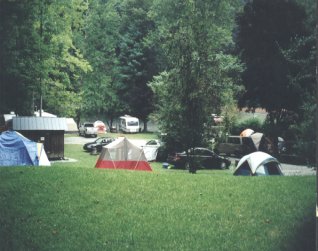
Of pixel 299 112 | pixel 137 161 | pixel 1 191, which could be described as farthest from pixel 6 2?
pixel 299 112

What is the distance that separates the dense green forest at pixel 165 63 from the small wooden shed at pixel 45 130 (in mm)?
620

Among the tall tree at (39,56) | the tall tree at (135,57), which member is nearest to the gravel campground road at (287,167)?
the tall tree at (135,57)

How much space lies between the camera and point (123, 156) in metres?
16.2

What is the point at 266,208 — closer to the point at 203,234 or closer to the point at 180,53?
the point at 203,234

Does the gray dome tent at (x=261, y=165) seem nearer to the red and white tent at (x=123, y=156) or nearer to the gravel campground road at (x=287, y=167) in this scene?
the gravel campground road at (x=287, y=167)

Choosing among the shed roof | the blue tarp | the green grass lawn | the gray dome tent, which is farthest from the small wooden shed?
the gray dome tent

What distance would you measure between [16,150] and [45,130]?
1277 mm

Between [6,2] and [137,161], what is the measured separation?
7.58 m

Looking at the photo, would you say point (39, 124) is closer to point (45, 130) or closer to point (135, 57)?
point (45, 130)

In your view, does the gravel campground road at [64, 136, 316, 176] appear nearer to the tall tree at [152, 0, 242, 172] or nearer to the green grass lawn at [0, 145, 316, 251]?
the tall tree at [152, 0, 242, 172]

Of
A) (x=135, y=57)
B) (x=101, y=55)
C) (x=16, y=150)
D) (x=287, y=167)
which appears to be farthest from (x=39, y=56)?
(x=287, y=167)

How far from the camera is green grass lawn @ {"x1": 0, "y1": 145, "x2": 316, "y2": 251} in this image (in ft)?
21.9

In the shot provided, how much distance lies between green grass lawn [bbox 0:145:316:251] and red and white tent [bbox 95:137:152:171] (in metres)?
4.80

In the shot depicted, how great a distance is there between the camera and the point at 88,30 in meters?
16.2
